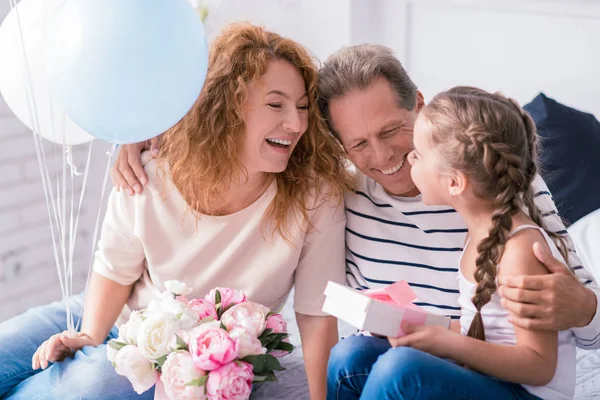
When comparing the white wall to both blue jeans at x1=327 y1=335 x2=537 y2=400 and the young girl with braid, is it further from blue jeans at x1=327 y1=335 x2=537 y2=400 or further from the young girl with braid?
blue jeans at x1=327 y1=335 x2=537 y2=400

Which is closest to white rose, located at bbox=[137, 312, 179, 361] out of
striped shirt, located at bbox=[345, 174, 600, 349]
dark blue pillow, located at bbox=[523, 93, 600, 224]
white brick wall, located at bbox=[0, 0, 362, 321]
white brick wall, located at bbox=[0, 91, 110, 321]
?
striped shirt, located at bbox=[345, 174, 600, 349]

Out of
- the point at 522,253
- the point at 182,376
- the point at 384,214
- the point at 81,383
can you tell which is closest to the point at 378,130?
the point at 384,214

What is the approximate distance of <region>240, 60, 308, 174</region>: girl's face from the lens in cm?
193

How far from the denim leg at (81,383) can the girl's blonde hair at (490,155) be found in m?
0.84

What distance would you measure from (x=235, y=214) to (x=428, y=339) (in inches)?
27.2

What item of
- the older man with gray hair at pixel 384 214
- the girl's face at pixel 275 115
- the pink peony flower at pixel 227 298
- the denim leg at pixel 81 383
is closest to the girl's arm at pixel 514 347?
the older man with gray hair at pixel 384 214

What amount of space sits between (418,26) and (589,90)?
809 mm

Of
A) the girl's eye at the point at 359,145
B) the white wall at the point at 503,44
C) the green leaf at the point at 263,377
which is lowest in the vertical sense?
the green leaf at the point at 263,377

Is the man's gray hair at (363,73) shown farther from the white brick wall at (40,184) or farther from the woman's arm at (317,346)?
the white brick wall at (40,184)

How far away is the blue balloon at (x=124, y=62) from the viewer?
1691mm

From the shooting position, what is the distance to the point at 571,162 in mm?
2566

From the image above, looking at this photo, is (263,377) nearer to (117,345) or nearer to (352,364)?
(352,364)

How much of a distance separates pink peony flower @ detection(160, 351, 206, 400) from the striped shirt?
569 mm

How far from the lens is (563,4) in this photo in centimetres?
285
